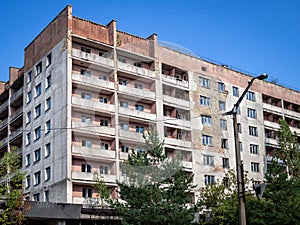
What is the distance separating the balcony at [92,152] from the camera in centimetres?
3869

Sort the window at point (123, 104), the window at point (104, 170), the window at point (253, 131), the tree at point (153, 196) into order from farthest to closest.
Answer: the window at point (253, 131) → the window at point (123, 104) → the window at point (104, 170) → the tree at point (153, 196)

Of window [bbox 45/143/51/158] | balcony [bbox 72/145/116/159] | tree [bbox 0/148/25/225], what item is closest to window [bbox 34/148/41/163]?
window [bbox 45/143/51/158]

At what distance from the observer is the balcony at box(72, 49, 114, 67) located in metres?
44.7

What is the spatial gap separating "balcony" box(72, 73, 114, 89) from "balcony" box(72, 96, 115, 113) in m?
1.67

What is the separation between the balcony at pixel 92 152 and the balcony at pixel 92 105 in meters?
3.89

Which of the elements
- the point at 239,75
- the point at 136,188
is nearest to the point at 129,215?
the point at 136,188

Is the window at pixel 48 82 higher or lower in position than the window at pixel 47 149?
higher

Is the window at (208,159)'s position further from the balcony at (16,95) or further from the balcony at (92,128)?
the balcony at (16,95)

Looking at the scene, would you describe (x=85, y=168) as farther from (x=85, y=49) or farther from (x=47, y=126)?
(x=85, y=49)

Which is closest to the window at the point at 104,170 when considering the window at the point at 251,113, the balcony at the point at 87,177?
the balcony at the point at 87,177

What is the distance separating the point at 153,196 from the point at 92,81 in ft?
57.8

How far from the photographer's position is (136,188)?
27266 millimetres

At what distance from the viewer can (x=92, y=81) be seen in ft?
138

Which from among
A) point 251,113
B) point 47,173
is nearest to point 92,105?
point 47,173
